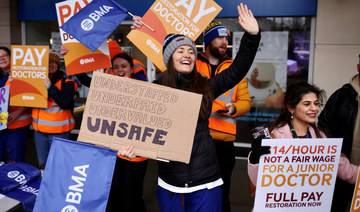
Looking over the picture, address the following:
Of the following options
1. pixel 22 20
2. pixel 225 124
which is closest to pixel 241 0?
pixel 225 124

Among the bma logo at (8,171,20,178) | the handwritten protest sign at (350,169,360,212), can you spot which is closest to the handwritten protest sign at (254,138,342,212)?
the handwritten protest sign at (350,169,360,212)

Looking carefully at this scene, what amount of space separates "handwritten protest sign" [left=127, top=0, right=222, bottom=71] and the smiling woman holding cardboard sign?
2.24 ft

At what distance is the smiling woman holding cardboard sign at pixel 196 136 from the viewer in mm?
2195

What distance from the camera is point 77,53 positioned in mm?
3518

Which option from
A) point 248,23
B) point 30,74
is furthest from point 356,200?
point 30,74

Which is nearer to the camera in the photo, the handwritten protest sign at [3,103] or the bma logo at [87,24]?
the bma logo at [87,24]

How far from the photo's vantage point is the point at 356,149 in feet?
9.18

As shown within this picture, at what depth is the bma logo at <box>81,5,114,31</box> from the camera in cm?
311

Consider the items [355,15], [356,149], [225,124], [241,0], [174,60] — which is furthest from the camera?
[241,0]

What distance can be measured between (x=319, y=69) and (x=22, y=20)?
5978 mm

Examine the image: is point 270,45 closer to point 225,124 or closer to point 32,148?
point 225,124

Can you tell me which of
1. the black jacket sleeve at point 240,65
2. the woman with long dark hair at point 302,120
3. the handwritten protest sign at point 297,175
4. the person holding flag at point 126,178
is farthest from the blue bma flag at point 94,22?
the handwritten protest sign at point 297,175

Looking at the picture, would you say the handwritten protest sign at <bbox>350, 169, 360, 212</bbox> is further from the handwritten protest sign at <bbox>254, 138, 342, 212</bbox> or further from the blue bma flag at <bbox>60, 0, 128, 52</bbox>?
the blue bma flag at <bbox>60, 0, 128, 52</bbox>

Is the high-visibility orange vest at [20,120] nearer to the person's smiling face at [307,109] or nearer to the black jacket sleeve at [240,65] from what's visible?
the black jacket sleeve at [240,65]
